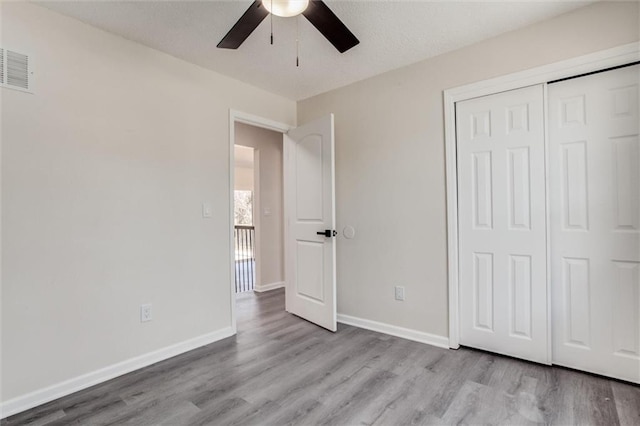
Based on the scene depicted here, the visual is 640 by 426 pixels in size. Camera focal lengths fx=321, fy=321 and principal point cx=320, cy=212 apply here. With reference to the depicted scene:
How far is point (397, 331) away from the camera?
9.64ft

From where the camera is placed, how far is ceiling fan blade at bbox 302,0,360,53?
156 centimetres

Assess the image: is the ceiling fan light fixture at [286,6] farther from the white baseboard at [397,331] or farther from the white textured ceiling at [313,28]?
the white baseboard at [397,331]

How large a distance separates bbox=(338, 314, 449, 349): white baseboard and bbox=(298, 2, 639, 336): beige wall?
1.9 inches

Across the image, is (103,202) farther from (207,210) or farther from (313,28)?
(313,28)

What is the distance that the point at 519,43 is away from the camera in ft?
7.63

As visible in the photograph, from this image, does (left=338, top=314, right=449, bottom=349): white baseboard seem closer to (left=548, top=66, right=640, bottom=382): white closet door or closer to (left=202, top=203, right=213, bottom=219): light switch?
(left=548, top=66, right=640, bottom=382): white closet door

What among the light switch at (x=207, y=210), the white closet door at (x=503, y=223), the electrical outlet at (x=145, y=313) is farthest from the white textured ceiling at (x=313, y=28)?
the electrical outlet at (x=145, y=313)

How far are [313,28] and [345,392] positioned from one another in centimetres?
244

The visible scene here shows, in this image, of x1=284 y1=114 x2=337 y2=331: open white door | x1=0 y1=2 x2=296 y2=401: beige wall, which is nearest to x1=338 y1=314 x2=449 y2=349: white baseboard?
x1=284 y1=114 x2=337 y2=331: open white door

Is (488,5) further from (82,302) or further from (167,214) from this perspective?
(82,302)

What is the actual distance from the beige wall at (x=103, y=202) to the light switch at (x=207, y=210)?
4 cm

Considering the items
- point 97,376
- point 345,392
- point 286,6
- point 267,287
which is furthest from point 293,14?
point 267,287

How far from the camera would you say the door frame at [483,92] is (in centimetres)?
204

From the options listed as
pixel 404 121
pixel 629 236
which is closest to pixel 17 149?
pixel 404 121
